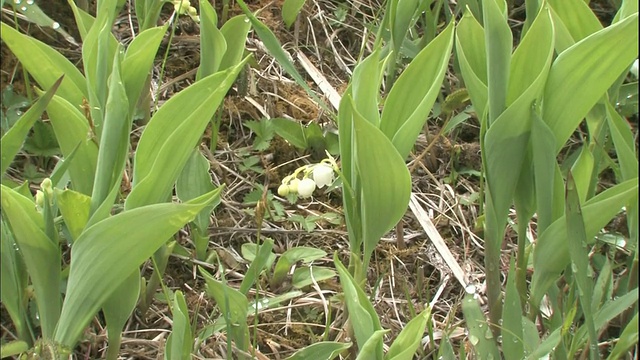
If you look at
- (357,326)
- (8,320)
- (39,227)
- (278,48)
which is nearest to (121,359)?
(8,320)

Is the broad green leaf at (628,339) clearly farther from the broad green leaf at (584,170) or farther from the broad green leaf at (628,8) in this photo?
the broad green leaf at (628,8)

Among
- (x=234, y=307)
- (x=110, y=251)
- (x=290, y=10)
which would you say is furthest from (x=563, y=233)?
(x=290, y=10)

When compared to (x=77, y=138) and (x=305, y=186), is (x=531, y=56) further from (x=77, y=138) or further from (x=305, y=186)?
(x=77, y=138)

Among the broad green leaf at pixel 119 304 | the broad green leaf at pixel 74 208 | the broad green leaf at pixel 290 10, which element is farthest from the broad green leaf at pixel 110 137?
the broad green leaf at pixel 290 10

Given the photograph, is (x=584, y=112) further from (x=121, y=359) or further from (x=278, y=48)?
(x=121, y=359)

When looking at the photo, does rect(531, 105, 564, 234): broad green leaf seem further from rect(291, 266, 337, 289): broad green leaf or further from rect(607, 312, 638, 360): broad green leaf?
rect(291, 266, 337, 289): broad green leaf

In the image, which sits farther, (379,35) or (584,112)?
(379,35)
